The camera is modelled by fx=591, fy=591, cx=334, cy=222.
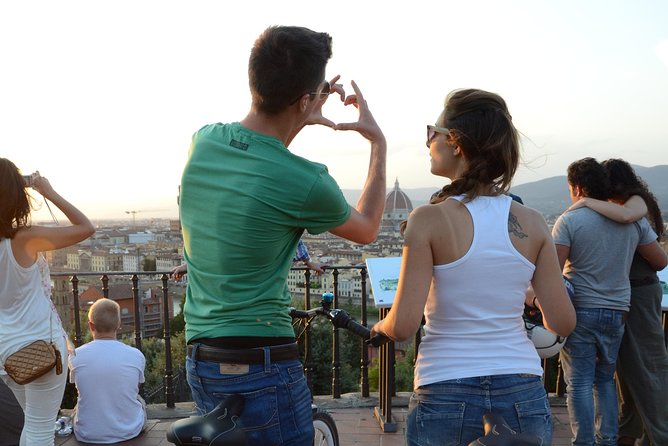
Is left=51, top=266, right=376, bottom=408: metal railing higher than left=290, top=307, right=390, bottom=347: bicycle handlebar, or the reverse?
left=290, top=307, right=390, bottom=347: bicycle handlebar

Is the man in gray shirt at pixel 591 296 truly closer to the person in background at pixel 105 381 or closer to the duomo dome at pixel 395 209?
the duomo dome at pixel 395 209

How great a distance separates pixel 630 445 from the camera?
3.60 meters

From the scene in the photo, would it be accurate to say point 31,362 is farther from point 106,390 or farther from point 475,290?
point 475,290

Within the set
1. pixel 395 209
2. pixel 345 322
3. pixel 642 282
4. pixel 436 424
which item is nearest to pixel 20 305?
pixel 345 322

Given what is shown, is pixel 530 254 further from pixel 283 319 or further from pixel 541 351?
pixel 541 351

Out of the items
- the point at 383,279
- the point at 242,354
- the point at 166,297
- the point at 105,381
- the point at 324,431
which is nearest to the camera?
the point at 242,354

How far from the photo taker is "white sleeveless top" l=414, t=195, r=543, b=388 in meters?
1.50

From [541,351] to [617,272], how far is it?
69cm

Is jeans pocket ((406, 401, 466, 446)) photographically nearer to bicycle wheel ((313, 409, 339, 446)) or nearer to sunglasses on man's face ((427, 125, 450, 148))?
sunglasses on man's face ((427, 125, 450, 148))

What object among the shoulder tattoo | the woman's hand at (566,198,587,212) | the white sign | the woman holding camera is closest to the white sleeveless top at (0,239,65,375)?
the woman holding camera

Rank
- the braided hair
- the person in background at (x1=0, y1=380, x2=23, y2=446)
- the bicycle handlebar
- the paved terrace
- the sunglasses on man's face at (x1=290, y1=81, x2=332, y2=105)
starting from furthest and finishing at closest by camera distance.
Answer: the paved terrace < the bicycle handlebar < the person in background at (x1=0, y1=380, x2=23, y2=446) < the braided hair < the sunglasses on man's face at (x1=290, y1=81, x2=332, y2=105)

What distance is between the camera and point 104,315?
3.62 m

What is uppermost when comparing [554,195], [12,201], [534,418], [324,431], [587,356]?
[554,195]

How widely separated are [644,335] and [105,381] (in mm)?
3174
